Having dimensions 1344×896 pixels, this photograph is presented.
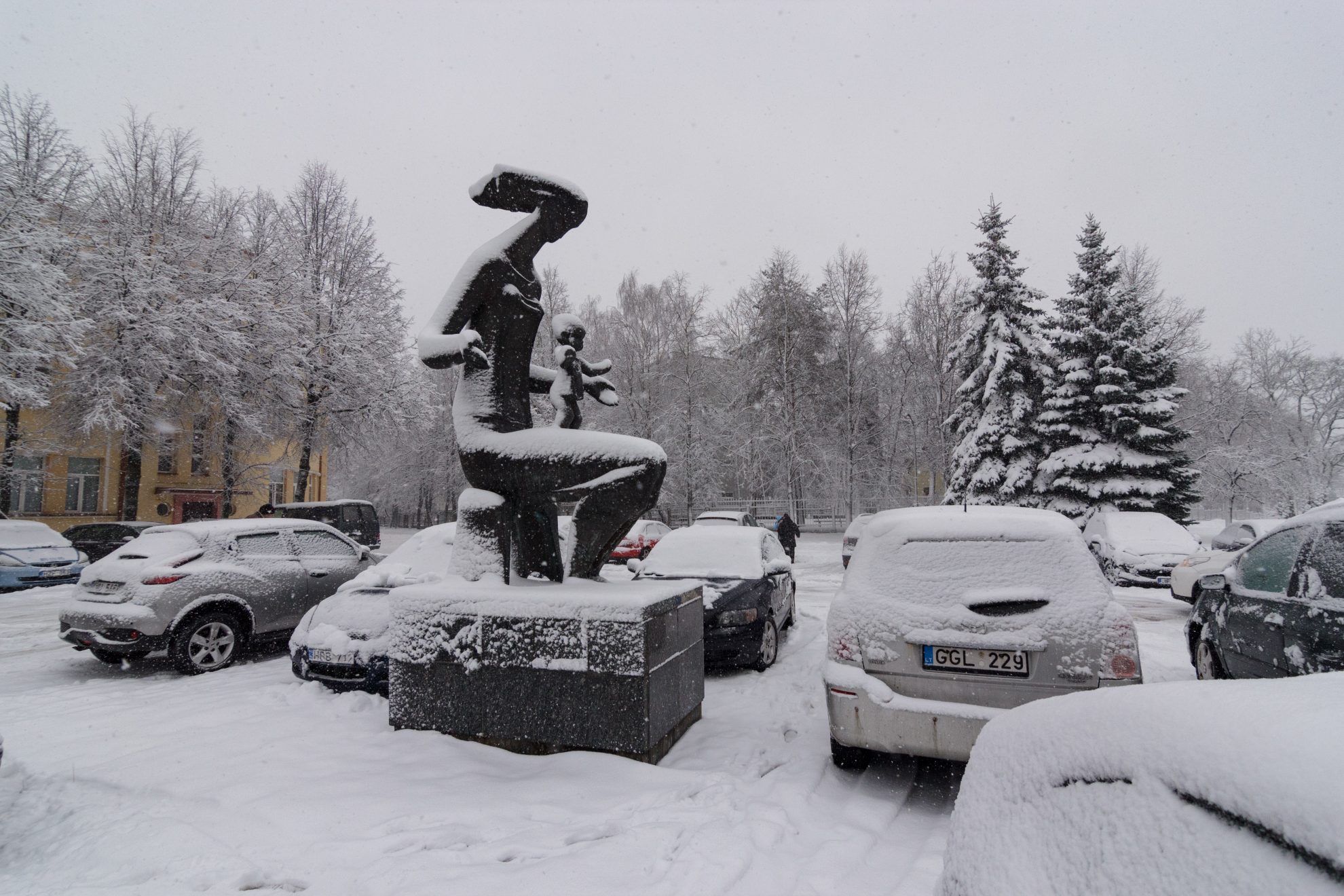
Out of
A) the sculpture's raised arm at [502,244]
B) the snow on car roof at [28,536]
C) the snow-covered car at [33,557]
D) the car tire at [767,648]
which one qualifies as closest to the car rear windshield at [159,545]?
the sculpture's raised arm at [502,244]

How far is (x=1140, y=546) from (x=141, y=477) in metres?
34.4

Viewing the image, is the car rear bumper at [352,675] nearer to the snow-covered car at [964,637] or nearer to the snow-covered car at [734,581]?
the snow-covered car at [734,581]

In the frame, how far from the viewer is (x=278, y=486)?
111 feet

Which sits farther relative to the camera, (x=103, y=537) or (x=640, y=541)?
(x=640, y=541)

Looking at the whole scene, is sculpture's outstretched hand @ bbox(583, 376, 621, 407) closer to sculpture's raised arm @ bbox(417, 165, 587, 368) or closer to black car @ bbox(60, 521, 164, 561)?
sculpture's raised arm @ bbox(417, 165, 587, 368)

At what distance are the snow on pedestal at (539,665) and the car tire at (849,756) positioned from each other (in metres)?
1.08

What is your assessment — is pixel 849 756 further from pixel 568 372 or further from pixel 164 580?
pixel 164 580

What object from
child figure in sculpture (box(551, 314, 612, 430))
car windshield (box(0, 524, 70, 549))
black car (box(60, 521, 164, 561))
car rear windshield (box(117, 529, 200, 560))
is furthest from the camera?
black car (box(60, 521, 164, 561))

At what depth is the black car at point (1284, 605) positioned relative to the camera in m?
4.29

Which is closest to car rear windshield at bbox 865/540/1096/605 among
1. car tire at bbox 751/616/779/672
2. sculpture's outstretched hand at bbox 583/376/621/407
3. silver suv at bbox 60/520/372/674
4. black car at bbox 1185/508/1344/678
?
black car at bbox 1185/508/1344/678

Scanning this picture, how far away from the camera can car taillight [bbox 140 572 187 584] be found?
7.57 meters

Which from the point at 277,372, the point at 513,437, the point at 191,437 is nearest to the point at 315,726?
the point at 513,437

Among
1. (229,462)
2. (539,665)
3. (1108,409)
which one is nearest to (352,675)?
(539,665)

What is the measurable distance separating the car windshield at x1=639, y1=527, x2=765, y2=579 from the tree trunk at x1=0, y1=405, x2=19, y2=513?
2227cm
